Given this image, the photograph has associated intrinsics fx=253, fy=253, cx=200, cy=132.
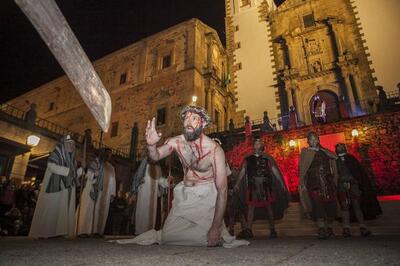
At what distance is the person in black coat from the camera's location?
17.3ft

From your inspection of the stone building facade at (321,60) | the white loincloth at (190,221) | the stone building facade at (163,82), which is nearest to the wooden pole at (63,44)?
the white loincloth at (190,221)

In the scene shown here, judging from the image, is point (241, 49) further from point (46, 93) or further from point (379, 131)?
point (46, 93)

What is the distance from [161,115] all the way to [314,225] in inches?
694

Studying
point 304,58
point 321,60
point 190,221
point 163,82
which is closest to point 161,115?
point 163,82

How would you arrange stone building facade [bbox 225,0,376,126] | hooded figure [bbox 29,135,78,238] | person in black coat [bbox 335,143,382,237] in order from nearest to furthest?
hooded figure [bbox 29,135,78,238], person in black coat [bbox 335,143,382,237], stone building facade [bbox 225,0,376,126]

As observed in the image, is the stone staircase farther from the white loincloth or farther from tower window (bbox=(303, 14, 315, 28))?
tower window (bbox=(303, 14, 315, 28))

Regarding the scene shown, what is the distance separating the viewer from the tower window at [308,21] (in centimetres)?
2090

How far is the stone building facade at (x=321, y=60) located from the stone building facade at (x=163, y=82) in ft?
22.2

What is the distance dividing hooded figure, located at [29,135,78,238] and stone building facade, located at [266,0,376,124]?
1663cm

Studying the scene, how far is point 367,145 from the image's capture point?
13570mm

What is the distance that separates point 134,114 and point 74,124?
914 centimetres

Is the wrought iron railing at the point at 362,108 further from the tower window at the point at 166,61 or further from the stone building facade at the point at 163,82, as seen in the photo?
the tower window at the point at 166,61

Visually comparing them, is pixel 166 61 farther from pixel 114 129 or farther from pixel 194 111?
pixel 194 111

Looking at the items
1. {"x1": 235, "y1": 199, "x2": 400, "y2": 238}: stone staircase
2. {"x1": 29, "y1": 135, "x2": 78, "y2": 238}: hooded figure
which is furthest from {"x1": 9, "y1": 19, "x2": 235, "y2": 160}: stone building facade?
{"x1": 29, "y1": 135, "x2": 78, "y2": 238}: hooded figure
